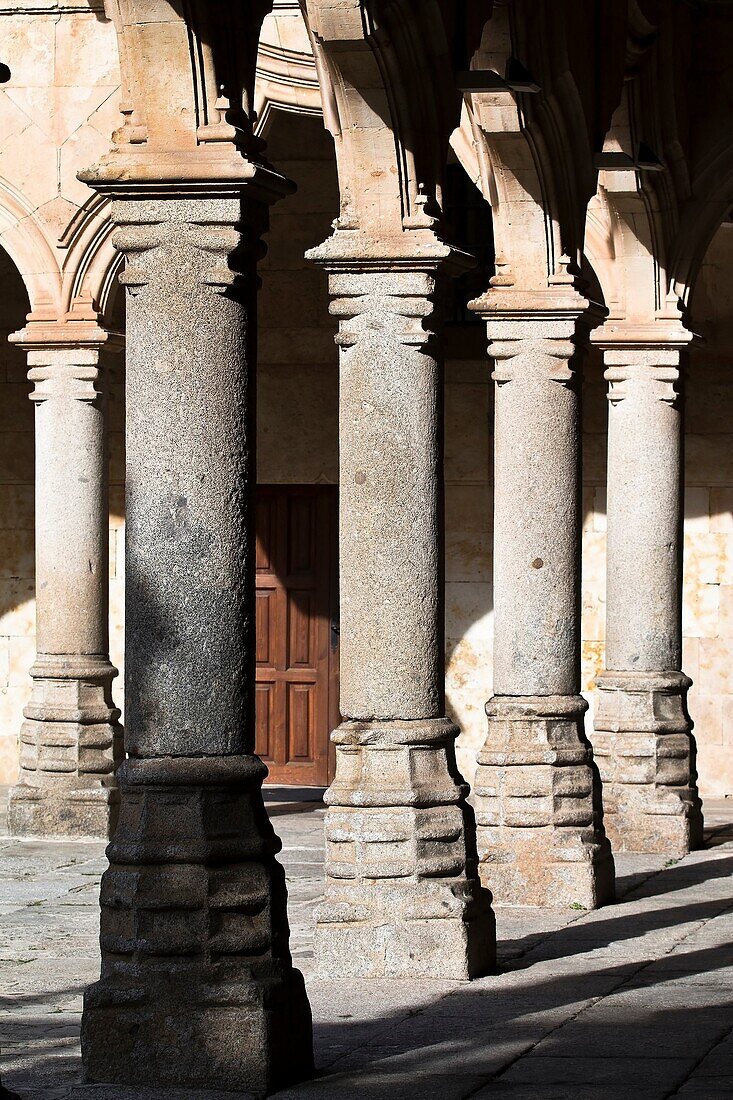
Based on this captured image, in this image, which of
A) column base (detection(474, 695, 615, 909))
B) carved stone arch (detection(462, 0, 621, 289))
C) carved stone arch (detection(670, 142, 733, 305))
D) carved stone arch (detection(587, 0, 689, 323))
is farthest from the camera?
carved stone arch (detection(670, 142, 733, 305))

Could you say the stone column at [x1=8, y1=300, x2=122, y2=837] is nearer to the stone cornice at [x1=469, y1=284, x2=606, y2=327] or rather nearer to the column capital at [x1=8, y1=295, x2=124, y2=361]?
the column capital at [x1=8, y1=295, x2=124, y2=361]

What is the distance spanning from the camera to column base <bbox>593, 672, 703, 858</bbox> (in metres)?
10.8

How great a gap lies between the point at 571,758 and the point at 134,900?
3.86 metres

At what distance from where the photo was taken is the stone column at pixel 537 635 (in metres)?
8.66

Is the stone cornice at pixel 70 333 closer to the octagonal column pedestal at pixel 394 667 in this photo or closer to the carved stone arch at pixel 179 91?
the octagonal column pedestal at pixel 394 667

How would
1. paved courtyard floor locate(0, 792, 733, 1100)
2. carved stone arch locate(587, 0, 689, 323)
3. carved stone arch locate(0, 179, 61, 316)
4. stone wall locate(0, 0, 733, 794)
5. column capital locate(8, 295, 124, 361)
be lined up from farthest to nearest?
stone wall locate(0, 0, 733, 794), carved stone arch locate(0, 179, 61, 316), column capital locate(8, 295, 124, 361), carved stone arch locate(587, 0, 689, 323), paved courtyard floor locate(0, 792, 733, 1100)

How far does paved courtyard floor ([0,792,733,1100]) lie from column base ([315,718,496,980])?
0.12 m

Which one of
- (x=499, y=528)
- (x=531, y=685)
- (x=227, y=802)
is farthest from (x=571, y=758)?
(x=227, y=802)

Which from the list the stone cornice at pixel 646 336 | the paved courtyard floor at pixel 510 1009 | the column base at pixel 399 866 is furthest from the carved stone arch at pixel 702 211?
the column base at pixel 399 866

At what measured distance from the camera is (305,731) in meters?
14.7

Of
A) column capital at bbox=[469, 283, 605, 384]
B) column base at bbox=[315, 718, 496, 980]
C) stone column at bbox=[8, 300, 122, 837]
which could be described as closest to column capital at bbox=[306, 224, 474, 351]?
column base at bbox=[315, 718, 496, 980]

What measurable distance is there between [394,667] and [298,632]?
25.8ft

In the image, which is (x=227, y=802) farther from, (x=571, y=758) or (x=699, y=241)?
(x=699, y=241)

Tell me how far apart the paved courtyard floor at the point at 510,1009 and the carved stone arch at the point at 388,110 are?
2814 millimetres
